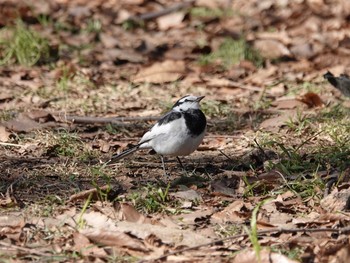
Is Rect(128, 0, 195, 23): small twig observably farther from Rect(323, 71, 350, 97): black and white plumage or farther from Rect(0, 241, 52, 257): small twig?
Rect(0, 241, 52, 257): small twig

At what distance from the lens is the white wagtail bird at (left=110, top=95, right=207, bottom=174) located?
610 centimetres

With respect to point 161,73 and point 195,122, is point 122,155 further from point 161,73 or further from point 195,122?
point 161,73

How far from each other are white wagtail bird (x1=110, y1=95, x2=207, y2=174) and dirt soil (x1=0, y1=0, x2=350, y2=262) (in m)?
0.14

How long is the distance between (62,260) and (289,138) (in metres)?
2.92

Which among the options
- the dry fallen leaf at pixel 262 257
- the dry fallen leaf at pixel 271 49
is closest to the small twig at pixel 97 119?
the dry fallen leaf at pixel 271 49

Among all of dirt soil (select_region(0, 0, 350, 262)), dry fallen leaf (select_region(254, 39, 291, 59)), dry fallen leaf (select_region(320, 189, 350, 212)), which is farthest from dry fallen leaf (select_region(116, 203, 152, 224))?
dry fallen leaf (select_region(254, 39, 291, 59))

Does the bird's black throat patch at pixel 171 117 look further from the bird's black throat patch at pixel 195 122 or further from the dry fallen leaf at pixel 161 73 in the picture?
the dry fallen leaf at pixel 161 73

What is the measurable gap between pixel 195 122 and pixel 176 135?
0.18 metres

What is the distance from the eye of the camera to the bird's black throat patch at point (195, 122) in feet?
20.1

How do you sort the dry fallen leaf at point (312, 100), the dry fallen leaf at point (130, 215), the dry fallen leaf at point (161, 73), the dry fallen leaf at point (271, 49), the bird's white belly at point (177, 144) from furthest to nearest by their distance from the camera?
1. the dry fallen leaf at point (271, 49)
2. the dry fallen leaf at point (161, 73)
3. the dry fallen leaf at point (312, 100)
4. the bird's white belly at point (177, 144)
5. the dry fallen leaf at point (130, 215)

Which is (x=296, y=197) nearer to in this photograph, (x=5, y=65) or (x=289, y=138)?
(x=289, y=138)

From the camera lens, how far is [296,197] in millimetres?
5383

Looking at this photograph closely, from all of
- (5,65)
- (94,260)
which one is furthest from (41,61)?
(94,260)

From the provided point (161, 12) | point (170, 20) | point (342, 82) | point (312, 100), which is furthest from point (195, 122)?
point (161, 12)
